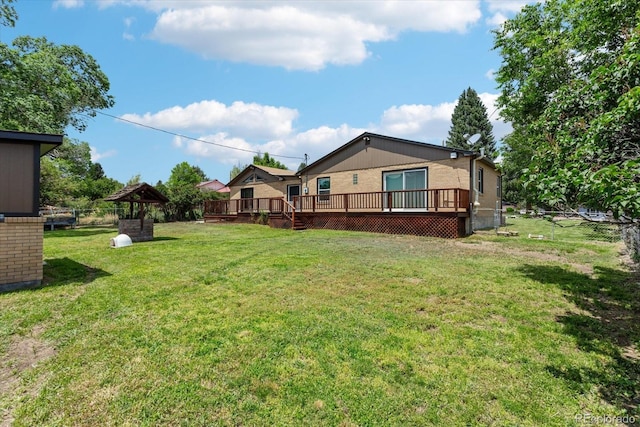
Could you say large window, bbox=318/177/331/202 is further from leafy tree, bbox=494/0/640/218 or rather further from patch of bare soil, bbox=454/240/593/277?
leafy tree, bbox=494/0/640/218

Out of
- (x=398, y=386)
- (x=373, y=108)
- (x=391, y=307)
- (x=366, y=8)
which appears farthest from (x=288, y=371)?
(x=373, y=108)

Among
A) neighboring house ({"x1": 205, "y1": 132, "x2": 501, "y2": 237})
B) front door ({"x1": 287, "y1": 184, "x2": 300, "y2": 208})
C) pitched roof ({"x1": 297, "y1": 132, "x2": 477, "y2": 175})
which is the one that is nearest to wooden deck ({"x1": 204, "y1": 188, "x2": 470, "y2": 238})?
neighboring house ({"x1": 205, "y1": 132, "x2": 501, "y2": 237})

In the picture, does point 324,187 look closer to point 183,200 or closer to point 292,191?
point 292,191

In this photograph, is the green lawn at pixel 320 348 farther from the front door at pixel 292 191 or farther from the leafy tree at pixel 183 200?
the leafy tree at pixel 183 200

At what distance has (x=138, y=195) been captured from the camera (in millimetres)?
11367

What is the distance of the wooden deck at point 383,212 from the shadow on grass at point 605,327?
5676mm

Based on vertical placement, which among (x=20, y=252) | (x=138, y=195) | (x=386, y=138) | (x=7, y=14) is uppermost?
(x=7, y=14)

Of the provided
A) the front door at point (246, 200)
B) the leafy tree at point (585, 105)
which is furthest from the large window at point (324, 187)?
the leafy tree at point (585, 105)

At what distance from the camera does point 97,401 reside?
2.46 metres

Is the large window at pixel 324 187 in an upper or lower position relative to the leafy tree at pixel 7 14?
lower

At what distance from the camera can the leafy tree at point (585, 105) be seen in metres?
2.85

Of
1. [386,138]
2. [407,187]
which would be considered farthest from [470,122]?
[407,187]

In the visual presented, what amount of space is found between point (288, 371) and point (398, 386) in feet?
3.23

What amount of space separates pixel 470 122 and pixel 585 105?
48.6 meters
